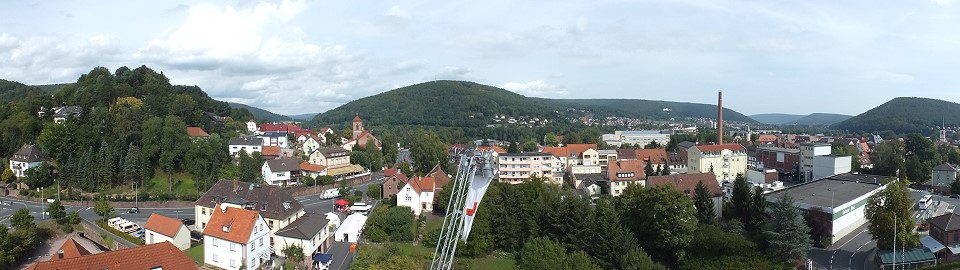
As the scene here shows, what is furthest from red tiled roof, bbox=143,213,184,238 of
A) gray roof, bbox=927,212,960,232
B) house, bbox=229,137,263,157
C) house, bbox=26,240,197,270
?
gray roof, bbox=927,212,960,232

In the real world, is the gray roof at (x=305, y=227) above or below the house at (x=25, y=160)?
below

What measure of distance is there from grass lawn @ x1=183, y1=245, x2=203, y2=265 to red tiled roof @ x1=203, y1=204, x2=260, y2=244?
5.72 ft

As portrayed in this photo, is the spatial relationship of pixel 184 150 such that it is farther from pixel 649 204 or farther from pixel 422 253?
pixel 649 204

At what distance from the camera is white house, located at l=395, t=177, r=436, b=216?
110 ft

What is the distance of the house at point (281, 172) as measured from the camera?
138 feet

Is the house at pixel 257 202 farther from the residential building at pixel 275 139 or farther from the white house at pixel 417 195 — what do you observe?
the residential building at pixel 275 139

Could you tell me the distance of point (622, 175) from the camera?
134ft

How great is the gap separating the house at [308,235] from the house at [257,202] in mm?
764

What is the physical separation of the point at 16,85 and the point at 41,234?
78135 mm

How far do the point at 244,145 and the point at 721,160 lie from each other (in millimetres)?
42467

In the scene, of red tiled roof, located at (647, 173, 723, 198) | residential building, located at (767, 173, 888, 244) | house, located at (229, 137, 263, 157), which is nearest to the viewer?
residential building, located at (767, 173, 888, 244)

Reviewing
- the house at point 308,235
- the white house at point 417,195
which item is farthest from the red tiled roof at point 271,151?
the house at point 308,235

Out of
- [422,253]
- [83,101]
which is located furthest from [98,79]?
[422,253]

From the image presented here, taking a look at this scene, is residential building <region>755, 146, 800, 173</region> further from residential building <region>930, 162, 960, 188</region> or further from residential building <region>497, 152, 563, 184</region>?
residential building <region>497, 152, 563, 184</region>
